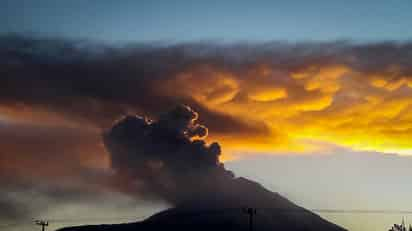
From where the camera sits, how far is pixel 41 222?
121625mm

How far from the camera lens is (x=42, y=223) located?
121625 millimetres

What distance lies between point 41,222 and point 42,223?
0.94 feet

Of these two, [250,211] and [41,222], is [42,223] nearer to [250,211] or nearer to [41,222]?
[41,222]

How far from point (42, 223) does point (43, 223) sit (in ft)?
1.11

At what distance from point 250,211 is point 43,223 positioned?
1795 inches

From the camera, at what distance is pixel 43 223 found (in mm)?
121938

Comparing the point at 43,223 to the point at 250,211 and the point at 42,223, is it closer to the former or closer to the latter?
the point at 42,223

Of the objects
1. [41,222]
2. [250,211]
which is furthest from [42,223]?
[250,211]

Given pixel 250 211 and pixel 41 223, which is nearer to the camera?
pixel 250 211

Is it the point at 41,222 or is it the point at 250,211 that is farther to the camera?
the point at 41,222

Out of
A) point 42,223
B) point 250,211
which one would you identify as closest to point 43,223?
point 42,223

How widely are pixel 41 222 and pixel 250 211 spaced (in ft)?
150

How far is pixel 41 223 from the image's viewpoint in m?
121

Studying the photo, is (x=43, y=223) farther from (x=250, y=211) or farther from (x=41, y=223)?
(x=250, y=211)
